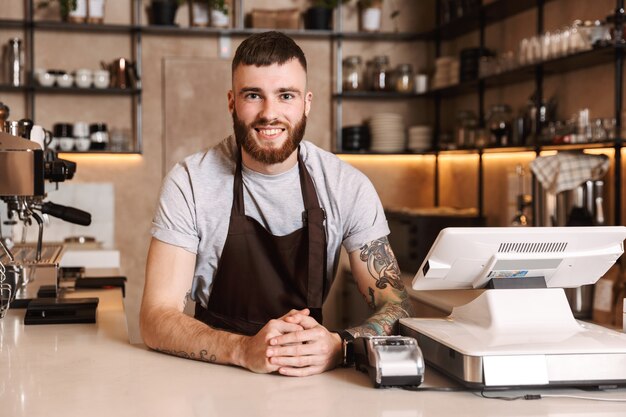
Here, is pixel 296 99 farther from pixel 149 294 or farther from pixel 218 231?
pixel 149 294

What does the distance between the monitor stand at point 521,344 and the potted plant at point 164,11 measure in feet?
13.3

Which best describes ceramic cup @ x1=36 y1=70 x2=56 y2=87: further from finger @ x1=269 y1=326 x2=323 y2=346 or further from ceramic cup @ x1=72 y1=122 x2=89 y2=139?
finger @ x1=269 y1=326 x2=323 y2=346

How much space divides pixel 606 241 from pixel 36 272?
1.74 metres

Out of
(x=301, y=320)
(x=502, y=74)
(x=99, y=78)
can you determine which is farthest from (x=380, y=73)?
(x=301, y=320)

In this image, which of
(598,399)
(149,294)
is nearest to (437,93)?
(149,294)

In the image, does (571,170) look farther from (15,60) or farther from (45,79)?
(15,60)

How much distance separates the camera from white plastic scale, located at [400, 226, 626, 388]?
1.49m

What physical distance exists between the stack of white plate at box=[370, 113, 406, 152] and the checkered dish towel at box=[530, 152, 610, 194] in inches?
83.7

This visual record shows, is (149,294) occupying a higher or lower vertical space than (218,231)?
lower

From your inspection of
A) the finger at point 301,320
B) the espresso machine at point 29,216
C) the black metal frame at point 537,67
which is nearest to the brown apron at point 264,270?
the espresso machine at point 29,216

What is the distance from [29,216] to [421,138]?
3.45 metres

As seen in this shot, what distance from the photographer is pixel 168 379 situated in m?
1.62

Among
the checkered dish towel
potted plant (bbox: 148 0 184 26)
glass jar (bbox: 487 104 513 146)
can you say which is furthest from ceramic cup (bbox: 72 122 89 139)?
the checkered dish towel

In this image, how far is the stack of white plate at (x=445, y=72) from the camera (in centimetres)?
518
